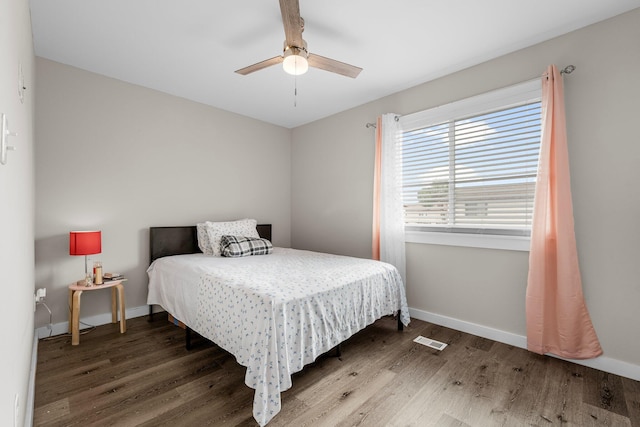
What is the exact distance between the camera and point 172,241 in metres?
3.46

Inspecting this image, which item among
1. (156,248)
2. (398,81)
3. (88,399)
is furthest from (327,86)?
(88,399)

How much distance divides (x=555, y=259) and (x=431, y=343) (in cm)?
123

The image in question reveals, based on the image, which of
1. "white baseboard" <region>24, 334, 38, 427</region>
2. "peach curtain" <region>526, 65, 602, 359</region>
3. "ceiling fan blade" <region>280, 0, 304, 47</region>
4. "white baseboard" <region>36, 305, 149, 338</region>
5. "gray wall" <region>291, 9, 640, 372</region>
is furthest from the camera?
"white baseboard" <region>36, 305, 149, 338</region>

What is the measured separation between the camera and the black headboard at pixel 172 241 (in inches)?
131

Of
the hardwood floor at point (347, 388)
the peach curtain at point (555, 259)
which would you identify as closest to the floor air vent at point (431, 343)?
the hardwood floor at point (347, 388)

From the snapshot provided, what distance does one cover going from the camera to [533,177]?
2.50m

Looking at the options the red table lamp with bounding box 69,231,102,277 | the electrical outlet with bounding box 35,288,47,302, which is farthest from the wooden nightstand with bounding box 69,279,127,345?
the red table lamp with bounding box 69,231,102,277

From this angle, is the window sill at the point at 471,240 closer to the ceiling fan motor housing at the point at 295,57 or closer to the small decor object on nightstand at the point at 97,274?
the ceiling fan motor housing at the point at 295,57

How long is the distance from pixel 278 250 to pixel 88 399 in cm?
229

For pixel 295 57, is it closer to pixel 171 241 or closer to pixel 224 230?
pixel 224 230

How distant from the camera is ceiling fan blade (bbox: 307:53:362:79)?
6.92 feet

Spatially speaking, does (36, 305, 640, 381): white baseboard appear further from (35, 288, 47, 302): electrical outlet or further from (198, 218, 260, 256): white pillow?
(198, 218, 260, 256): white pillow

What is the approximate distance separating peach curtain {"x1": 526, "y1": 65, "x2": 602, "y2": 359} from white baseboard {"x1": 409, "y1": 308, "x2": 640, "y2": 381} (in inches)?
3.1

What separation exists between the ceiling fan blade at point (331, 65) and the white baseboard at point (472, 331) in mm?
2532
